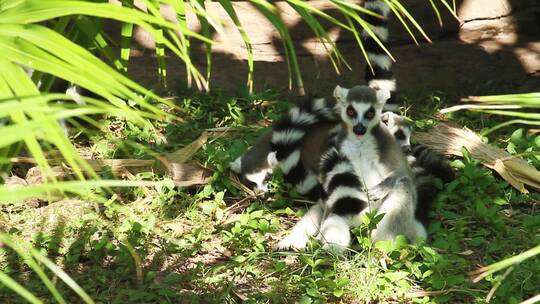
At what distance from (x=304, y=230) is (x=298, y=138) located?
27.0 inches

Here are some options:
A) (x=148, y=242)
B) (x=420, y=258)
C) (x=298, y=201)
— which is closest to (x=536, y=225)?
(x=420, y=258)

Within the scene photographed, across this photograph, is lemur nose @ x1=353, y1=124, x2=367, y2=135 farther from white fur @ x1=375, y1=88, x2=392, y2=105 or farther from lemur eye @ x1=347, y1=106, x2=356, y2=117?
white fur @ x1=375, y1=88, x2=392, y2=105

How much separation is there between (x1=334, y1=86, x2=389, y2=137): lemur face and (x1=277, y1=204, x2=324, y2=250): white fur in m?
0.54

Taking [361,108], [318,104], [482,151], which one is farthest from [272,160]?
[482,151]

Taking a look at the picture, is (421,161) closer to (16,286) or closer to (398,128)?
(398,128)

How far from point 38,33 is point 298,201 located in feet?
13.6

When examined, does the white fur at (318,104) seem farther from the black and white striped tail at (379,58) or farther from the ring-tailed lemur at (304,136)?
the black and white striped tail at (379,58)

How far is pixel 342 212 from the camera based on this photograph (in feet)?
15.6

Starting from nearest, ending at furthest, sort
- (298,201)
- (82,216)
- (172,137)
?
(82,216), (298,201), (172,137)

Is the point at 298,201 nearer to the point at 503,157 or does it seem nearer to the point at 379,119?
the point at 379,119

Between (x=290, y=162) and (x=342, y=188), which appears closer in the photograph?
(x=342, y=188)

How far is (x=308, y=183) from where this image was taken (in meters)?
5.38

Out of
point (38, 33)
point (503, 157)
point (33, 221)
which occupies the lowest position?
point (503, 157)

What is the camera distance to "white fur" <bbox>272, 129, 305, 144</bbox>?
5215mm
